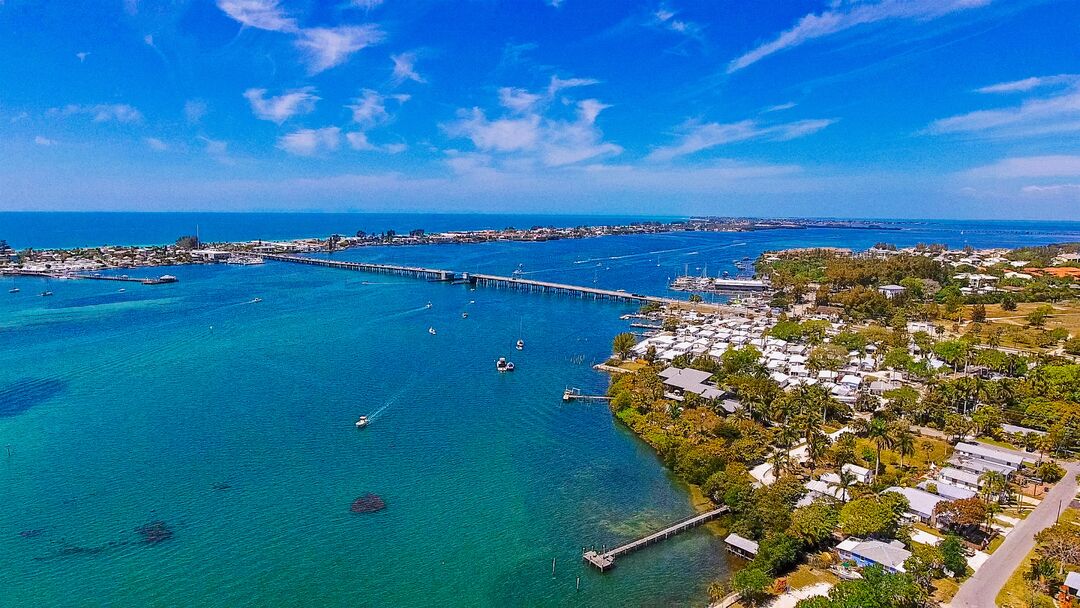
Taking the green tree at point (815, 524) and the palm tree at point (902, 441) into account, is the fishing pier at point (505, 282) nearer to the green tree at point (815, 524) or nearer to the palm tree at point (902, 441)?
the palm tree at point (902, 441)

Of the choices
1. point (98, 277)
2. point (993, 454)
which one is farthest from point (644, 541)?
point (98, 277)

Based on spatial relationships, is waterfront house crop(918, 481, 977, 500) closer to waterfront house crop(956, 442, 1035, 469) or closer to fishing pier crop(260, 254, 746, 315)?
waterfront house crop(956, 442, 1035, 469)

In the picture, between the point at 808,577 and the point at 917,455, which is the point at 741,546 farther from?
the point at 917,455

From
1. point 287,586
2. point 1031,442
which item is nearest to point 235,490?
point 287,586

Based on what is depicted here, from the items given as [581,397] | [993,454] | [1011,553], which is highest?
[993,454]

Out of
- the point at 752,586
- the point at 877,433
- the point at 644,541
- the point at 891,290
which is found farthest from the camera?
the point at 891,290

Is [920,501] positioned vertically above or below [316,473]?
above

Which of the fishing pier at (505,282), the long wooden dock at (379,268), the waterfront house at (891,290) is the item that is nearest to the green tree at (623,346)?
the fishing pier at (505,282)

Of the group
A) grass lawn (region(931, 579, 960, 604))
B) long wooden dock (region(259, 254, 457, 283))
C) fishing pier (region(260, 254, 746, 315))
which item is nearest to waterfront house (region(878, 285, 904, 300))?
fishing pier (region(260, 254, 746, 315))
